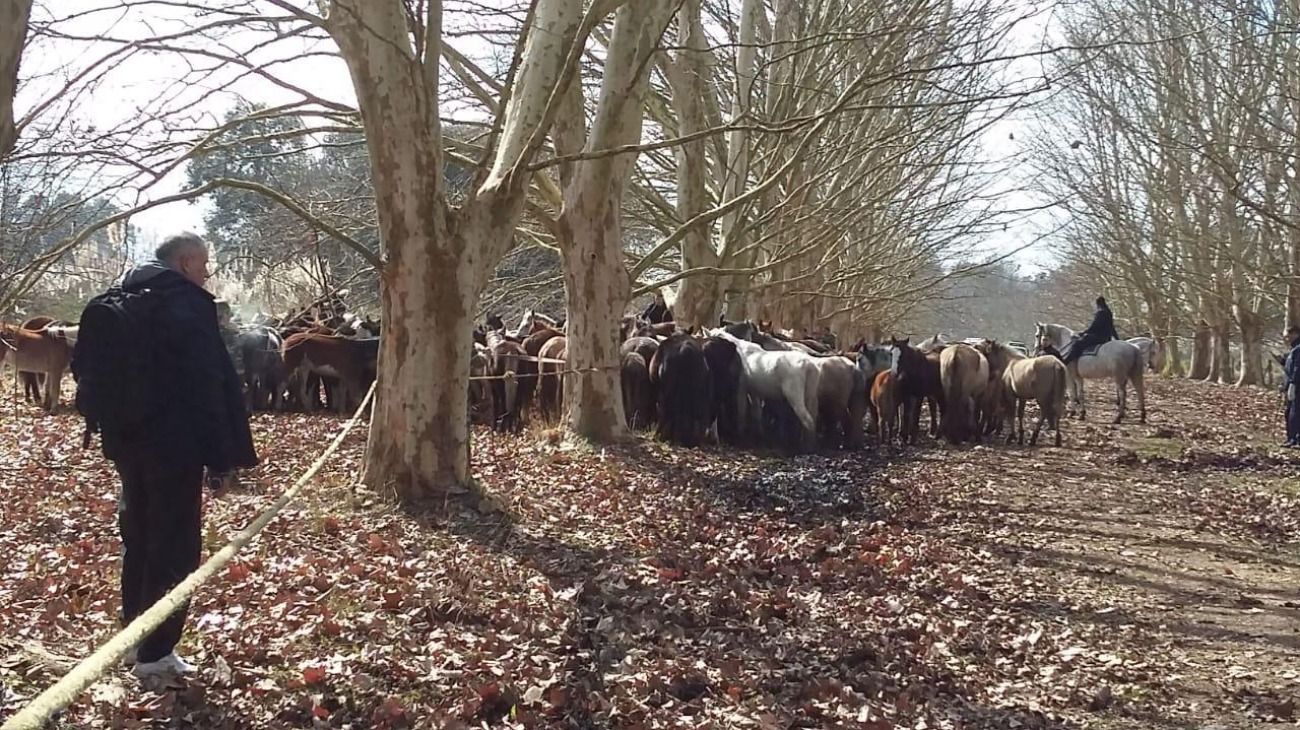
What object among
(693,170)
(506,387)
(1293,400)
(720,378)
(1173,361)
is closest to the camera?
(720,378)

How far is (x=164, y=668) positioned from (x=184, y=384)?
1.28m

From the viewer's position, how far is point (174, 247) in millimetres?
4953

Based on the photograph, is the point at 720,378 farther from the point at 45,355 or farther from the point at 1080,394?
the point at 45,355

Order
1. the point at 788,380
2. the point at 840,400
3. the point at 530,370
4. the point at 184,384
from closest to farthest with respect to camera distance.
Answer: the point at 184,384 < the point at 788,380 < the point at 840,400 < the point at 530,370

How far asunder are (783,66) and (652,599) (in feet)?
49.2

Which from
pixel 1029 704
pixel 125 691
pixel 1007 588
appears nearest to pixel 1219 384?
pixel 1007 588

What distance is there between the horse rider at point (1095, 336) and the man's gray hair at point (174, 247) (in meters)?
20.3

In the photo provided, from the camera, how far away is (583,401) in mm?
14023

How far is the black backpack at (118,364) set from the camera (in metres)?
4.71

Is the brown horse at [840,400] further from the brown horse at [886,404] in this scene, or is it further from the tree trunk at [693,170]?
the tree trunk at [693,170]

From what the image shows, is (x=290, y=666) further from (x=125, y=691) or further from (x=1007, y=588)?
(x=1007, y=588)

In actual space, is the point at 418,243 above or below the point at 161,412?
above

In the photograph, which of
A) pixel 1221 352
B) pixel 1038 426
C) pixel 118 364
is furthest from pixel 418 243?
pixel 1221 352

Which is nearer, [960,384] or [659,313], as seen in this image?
[960,384]
